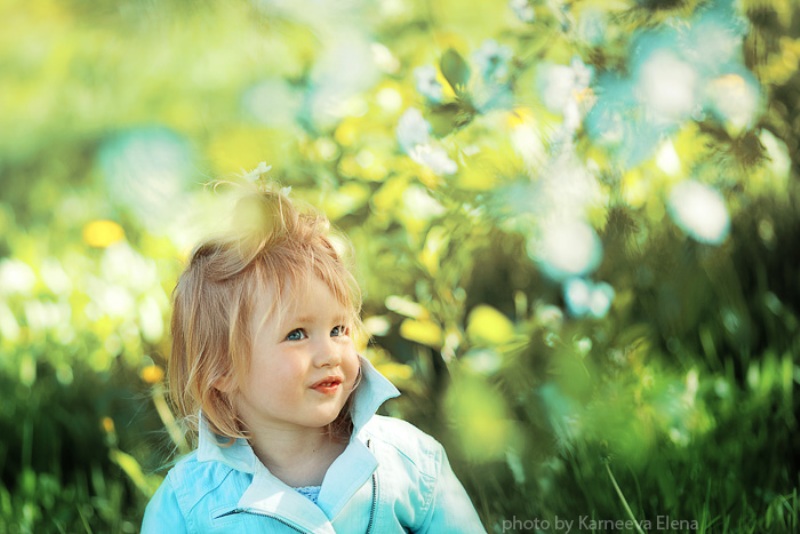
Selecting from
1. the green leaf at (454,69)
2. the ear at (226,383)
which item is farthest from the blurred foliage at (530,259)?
the ear at (226,383)

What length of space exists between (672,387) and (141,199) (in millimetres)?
1263

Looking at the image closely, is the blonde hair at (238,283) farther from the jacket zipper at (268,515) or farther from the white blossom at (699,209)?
the white blossom at (699,209)

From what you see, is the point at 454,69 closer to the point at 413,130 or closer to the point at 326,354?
the point at 413,130

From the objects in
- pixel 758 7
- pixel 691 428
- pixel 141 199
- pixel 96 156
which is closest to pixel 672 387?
pixel 691 428

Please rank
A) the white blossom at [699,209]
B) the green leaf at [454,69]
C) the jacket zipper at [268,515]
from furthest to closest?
the white blossom at [699,209] → the green leaf at [454,69] → the jacket zipper at [268,515]

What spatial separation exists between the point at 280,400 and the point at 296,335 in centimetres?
7

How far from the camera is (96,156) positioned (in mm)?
2920

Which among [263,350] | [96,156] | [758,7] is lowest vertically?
[96,156]

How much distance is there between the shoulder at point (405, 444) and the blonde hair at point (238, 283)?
13 cm

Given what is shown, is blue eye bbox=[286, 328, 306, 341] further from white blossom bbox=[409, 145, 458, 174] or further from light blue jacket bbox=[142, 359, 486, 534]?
white blossom bbox=[409, 145, 458, 174]

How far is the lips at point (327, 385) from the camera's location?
102cm

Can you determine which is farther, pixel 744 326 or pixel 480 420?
pixel 744 326

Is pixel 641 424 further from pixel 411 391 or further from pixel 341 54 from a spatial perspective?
pixel 341 54

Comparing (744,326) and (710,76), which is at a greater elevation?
(710,76)
